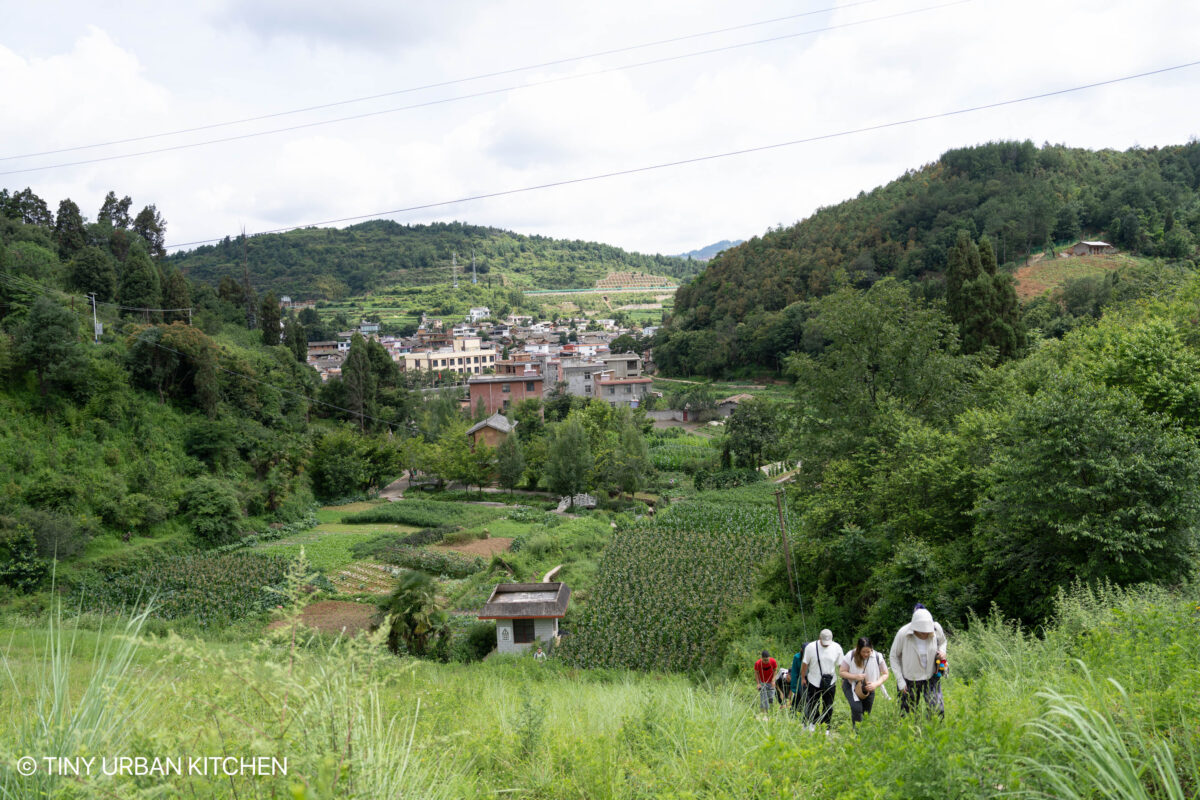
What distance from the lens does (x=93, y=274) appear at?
3322cm

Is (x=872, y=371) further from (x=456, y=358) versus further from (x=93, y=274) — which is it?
(x=456, y=358)

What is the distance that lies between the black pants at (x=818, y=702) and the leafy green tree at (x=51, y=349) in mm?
28927

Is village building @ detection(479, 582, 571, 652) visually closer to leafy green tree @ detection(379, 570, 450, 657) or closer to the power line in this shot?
leafy green tree @ detection(379, 570, 450, 657)

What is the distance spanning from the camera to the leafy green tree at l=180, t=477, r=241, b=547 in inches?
985

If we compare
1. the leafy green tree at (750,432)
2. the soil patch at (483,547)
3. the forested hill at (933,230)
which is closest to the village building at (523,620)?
the soil patch at (483,547)

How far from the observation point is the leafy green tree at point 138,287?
110 feet

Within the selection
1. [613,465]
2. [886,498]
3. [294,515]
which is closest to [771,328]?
[613,465]

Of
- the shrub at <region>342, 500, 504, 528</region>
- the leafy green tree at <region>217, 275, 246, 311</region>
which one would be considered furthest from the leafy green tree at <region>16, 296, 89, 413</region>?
the leafy green tree at <region>217, 275, 246, 311</region>

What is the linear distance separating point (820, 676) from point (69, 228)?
48.7 metres

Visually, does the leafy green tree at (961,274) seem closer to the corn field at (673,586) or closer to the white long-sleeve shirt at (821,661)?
the corn field at (673,586)

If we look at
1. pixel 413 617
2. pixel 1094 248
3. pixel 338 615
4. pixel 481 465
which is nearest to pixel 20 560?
pixel 338 615

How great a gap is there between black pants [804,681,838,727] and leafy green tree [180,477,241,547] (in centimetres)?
2548

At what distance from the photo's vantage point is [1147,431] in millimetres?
8688

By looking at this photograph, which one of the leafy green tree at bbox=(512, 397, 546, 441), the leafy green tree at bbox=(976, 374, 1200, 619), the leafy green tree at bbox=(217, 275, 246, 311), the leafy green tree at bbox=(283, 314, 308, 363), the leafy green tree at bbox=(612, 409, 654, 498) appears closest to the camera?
the leafy green tree at bbox=(976, 374, 1200, 619)
